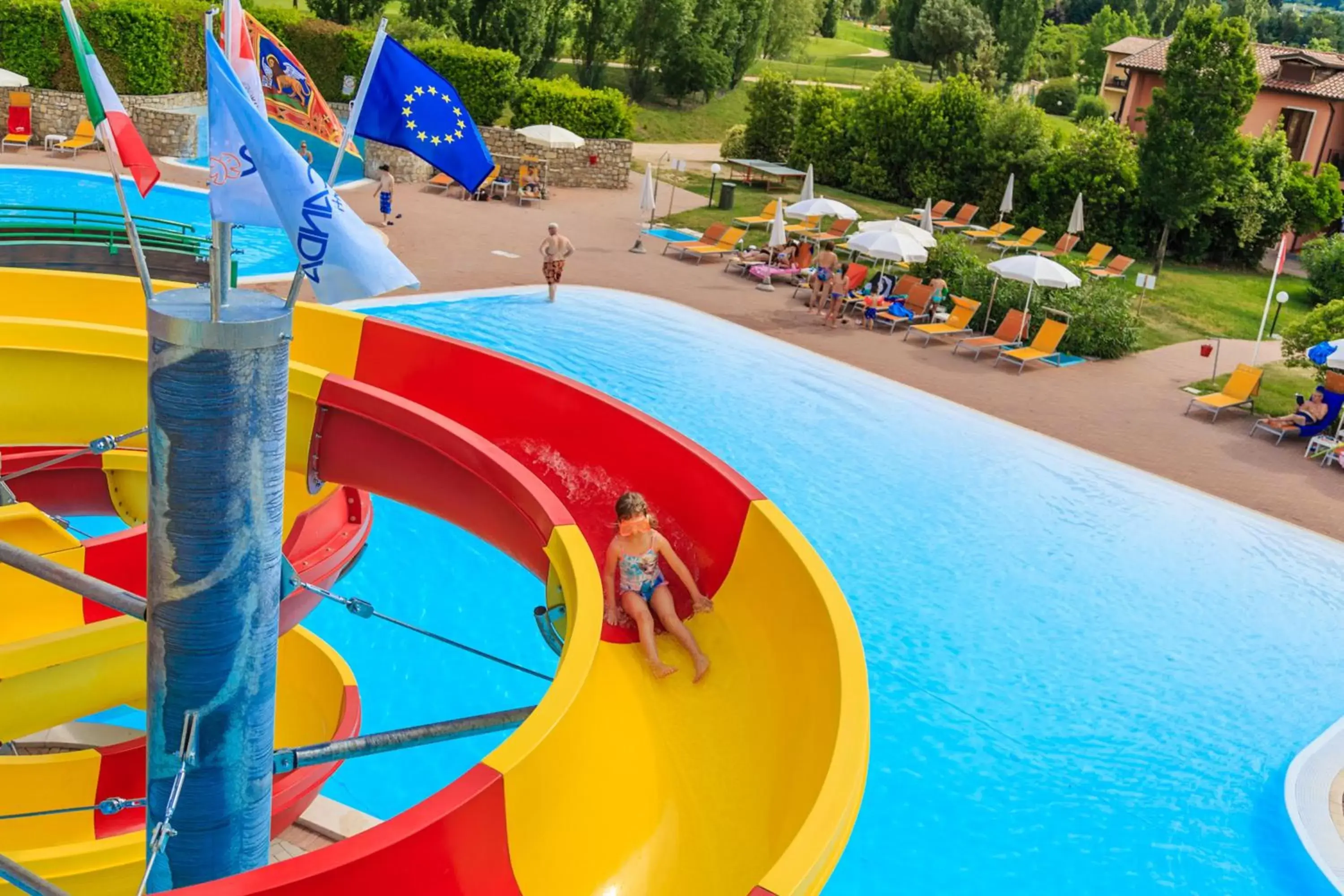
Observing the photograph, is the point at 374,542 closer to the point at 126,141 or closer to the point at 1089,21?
the point at 126,141

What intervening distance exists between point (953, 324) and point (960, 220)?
1129 centimetres

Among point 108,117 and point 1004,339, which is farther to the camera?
point 1004,339

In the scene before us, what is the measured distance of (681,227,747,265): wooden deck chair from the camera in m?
27.9

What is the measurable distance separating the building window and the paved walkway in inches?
909

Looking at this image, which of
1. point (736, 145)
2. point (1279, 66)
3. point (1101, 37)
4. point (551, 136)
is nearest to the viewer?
point (551, 136)

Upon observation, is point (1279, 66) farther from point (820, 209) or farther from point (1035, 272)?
point (1035, 272)

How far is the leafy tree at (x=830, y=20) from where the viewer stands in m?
87.2

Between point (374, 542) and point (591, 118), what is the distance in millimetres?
24857

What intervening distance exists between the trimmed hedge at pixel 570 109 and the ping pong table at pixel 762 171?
3893 mm

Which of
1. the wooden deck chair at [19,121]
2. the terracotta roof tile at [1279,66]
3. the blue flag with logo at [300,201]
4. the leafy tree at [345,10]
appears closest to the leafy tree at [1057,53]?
the terracotta roof tile at [1279,66]

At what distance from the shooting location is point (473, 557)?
1406cm

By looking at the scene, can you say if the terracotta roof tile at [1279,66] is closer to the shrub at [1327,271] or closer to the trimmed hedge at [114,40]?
the shrub at [1327,271]

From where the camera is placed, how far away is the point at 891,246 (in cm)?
2373

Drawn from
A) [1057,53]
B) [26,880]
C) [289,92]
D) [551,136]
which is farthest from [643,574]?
[1057,53]
